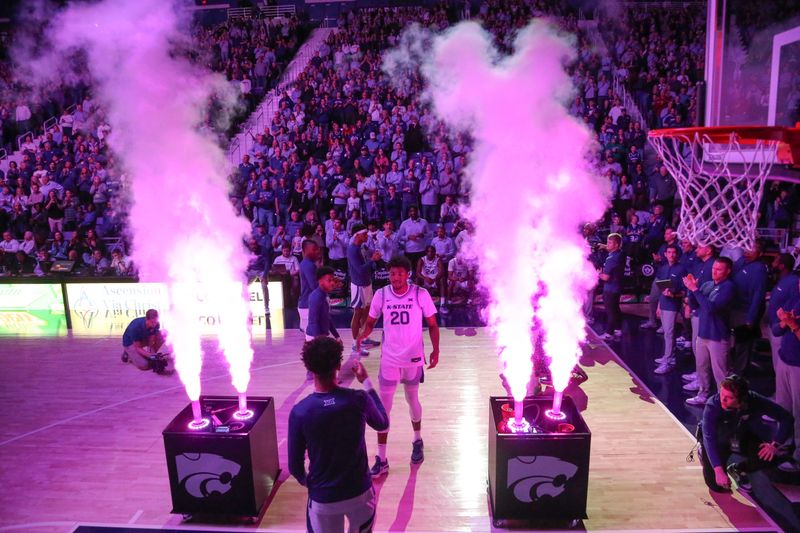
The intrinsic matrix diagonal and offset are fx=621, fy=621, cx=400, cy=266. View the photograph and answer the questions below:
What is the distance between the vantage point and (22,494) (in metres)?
5.81

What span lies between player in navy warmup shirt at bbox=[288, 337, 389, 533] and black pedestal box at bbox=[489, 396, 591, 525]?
63.1 inches

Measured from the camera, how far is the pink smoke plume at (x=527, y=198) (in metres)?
7.27

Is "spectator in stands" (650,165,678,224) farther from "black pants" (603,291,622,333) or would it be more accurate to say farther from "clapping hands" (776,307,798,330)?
"clapping hands" (776,307,798,330)

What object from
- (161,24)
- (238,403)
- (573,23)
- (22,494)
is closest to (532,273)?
(238,403)

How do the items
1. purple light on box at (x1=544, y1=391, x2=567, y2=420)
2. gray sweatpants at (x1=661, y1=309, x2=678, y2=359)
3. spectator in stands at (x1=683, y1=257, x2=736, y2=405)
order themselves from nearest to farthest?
purple light on box at (x1=544, y1=391, x2=567, y2=420) → spectator in stands at (x1=683, y1=257, x2=736, y2=405) → gray sweatpants at (x1=661, y1=309, x2=678, y2=359)

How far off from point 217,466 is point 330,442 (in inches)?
76.3

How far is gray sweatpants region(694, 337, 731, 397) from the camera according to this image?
22.2ft

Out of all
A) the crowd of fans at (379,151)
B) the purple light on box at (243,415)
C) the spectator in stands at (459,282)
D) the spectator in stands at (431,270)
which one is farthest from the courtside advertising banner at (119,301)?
the purple light on box at (243,415)

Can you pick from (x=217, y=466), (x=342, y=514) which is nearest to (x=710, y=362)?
(x=342, y=514)

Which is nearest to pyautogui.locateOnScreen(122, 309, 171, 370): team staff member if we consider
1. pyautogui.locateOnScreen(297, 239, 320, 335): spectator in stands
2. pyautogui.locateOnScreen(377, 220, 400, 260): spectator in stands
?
pyautogui.locateOnScreen(297, 239, 320, 335): spectator in stands

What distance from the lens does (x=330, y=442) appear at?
365 cm

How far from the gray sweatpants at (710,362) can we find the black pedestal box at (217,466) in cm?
488

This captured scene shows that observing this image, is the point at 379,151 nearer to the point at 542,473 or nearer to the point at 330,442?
the point at 542,473

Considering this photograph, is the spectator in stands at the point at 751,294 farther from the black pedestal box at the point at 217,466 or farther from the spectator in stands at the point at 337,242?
the spectator in stands at the point at 337,242
